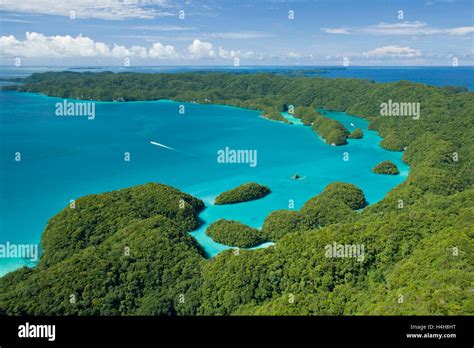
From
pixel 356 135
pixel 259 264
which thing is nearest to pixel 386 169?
pixel 356 135

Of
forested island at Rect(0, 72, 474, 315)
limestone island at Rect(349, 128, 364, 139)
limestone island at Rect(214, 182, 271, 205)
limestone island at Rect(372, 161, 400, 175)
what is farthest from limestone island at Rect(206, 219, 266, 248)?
limestone island at Rect(349, 128, 364, 139)

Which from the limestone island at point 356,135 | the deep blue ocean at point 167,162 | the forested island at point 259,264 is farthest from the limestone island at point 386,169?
the limestone island at point 356,135

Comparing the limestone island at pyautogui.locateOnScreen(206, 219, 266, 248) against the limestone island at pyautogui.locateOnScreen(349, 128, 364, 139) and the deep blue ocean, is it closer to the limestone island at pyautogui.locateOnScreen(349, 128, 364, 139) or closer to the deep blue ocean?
the deep blue ocean

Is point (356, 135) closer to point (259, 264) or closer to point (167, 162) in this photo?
point (167, 162)

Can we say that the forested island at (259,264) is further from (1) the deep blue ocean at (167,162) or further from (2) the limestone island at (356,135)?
(2) the limestone island at (356,135)

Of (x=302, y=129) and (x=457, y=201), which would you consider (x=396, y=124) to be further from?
(x=457, y=201)

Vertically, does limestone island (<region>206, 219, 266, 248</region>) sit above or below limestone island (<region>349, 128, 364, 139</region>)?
below

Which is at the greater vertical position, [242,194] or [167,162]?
[167,162]
